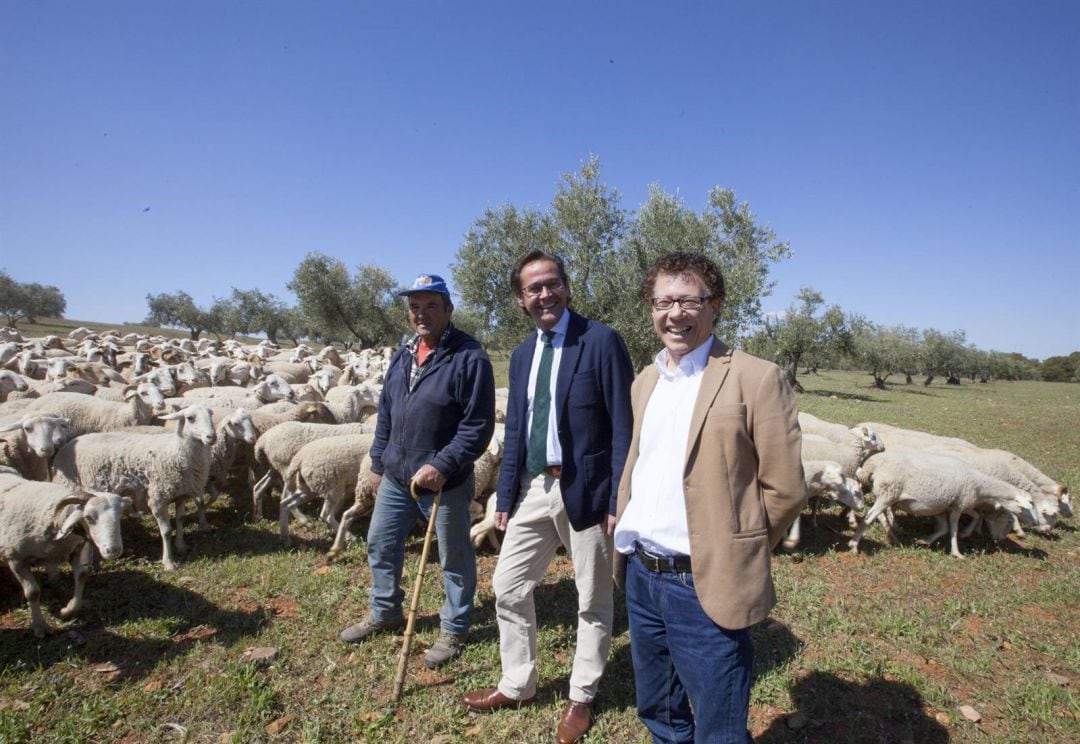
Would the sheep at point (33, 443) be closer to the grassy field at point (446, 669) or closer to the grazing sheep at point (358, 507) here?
the grassy field at point (446, 669)

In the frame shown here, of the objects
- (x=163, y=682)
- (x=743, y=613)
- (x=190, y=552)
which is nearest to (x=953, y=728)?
(x=743, y=613)

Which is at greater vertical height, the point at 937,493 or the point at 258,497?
the point at 937,493

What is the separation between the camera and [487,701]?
3334 millimetres

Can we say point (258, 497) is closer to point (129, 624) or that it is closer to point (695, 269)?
point (129, 624)

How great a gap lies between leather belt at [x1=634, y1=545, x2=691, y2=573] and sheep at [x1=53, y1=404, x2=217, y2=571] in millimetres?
5757

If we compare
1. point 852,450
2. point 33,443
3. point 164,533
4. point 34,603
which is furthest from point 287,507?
point 852,450

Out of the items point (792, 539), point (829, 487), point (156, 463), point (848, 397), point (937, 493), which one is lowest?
point (792, 539)

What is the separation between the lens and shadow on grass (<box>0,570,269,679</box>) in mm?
3883

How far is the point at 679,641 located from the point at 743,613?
0.37m

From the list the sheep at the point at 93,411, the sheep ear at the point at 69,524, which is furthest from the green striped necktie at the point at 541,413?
the sheep at the point at 93,411

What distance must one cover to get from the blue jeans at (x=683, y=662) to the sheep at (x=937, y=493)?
17.7ft

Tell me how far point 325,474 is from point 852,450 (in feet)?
26.0

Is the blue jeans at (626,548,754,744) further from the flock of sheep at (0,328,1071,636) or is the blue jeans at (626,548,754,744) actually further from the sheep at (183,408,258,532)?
the sheep at (183,408,258,532)

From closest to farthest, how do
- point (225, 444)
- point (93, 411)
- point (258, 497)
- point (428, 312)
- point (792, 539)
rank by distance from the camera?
point (428, 312) → point (792, 539) → point (258, 497) → point (225, 444) → point (93, 411)
